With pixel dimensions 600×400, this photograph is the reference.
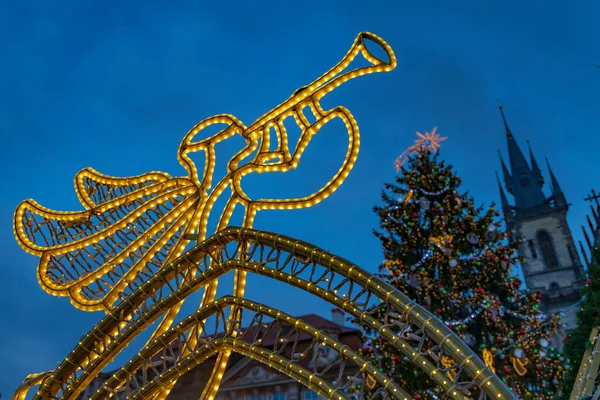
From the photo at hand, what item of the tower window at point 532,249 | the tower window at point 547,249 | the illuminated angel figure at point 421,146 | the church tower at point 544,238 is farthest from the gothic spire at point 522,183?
the illuminated angel figure at point 421,146

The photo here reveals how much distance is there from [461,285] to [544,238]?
55062 mm

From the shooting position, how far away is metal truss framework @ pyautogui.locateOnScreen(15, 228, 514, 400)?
6.26m

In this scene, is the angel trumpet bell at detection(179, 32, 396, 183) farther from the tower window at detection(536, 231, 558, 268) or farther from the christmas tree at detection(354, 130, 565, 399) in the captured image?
the tower window at detection(536, 231, 558, 268)

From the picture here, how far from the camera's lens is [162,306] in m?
8.29

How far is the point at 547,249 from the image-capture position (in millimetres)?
62906

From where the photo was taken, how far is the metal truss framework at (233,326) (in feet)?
20.5

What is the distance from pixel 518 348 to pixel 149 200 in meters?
9.30

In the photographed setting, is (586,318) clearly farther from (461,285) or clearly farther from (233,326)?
(233,326)

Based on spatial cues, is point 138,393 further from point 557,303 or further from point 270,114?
point 557,303

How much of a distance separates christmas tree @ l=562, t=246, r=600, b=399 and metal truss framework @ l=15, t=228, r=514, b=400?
325 centimetres

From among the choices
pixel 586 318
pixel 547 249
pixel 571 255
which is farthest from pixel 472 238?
pixel 547 249

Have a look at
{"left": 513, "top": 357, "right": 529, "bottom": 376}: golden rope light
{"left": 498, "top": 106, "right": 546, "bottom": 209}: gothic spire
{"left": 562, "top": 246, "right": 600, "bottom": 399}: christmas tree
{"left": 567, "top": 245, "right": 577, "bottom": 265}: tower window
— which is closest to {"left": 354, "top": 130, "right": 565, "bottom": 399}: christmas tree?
{"left": 513, "top": 357, "right": 529, "bottom": 376}: golden rope light

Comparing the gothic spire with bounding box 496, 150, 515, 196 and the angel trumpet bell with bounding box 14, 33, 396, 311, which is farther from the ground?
the gothic spire with bounding box 496, 150, 515, 196

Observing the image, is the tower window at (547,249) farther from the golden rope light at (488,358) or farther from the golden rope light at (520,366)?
the golden rope light at (488,358)
